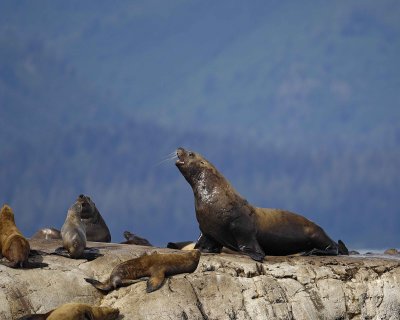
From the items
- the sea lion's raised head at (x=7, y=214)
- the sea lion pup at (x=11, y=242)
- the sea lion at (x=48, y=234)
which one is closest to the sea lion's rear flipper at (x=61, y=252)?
the sea lion pup at (x=11, y=242)

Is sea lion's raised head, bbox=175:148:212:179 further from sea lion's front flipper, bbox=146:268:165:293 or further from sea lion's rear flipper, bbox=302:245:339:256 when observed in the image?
sea lion's front flipper, bbox=146:268:165:293

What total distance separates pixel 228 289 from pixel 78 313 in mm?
2155

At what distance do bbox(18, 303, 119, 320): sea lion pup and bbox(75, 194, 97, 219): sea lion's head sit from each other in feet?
15.8

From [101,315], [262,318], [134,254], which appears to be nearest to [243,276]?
[262,318]

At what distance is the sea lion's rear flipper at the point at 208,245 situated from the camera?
13227mm

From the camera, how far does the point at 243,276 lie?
11.5m

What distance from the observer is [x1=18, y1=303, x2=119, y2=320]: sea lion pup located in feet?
31.2

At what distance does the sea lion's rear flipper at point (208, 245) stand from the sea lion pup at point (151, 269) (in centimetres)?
178

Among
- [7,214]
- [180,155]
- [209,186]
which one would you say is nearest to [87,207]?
[180,155]

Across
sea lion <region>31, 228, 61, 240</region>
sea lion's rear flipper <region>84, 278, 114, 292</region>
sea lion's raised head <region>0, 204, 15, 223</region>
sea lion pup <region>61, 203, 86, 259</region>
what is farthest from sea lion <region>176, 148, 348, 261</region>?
sea lion <region>31, 228, 61, 240</region>

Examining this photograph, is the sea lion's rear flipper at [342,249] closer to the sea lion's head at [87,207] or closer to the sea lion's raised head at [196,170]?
the sea lion's raised head at [196,170]

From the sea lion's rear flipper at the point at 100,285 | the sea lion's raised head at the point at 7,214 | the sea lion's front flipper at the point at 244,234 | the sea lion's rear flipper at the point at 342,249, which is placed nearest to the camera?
the sea lion's rear flipper at the point at 100,285

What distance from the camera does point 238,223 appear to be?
13.0 m

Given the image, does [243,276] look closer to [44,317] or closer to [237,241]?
[237,241]
